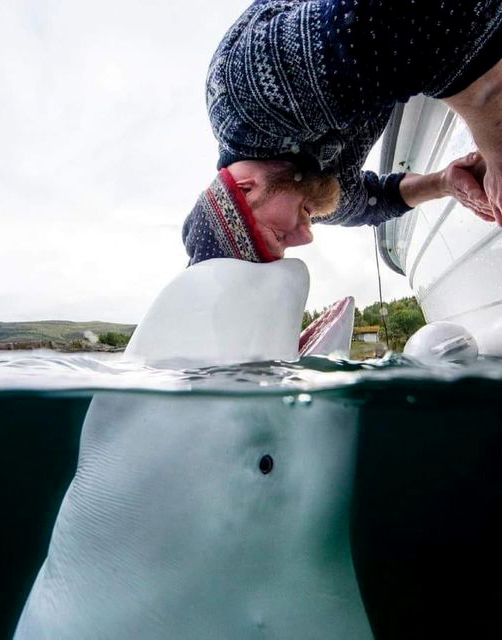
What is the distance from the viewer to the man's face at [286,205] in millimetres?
1732

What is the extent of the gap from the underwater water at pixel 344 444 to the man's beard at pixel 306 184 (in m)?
0.69

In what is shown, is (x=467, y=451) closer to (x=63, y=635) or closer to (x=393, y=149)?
(x=393, y=149)

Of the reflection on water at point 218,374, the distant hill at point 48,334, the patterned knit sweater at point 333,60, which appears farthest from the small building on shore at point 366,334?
the distant hill at point 48,334

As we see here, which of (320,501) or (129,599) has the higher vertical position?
(320,501)

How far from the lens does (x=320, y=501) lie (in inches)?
64.4

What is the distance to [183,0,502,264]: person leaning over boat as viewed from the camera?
1.19m

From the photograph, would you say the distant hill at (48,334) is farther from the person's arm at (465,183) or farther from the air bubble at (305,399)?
the person's arm at (465,183)

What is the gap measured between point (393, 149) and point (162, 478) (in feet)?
7.76

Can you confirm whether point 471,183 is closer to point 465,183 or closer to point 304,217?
point 465,183

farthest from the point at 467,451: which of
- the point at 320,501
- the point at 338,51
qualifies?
the point at 338,51

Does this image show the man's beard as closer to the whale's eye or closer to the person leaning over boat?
the person leaning over boat

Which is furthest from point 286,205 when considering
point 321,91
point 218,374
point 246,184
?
point 218,374

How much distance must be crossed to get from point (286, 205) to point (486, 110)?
29.1 inches

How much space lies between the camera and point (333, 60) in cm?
126
